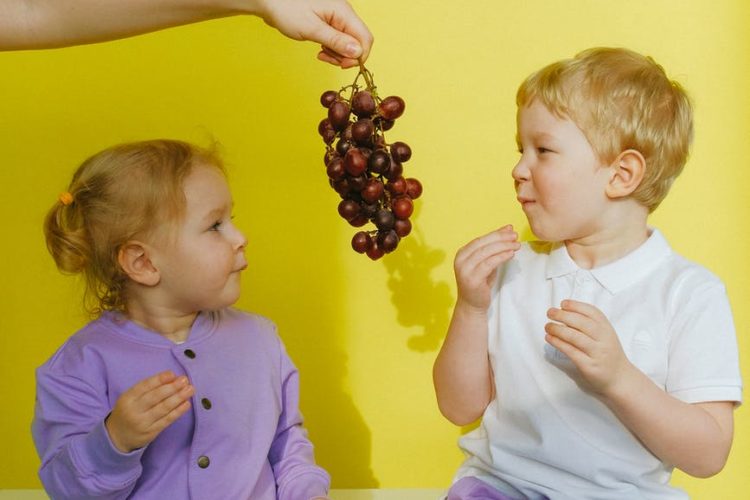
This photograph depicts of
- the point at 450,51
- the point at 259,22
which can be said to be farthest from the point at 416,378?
the point at 259,22

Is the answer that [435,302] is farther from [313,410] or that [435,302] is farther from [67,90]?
[67,90]

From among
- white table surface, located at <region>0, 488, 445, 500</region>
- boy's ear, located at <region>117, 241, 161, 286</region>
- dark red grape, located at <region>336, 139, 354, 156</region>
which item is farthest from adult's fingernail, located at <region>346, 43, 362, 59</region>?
white table surface, located at <region>0, 488, 445, 500</region>

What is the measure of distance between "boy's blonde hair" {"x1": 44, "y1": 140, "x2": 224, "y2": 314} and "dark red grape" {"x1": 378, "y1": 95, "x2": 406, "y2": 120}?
1.18 ft

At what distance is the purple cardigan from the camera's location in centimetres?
149

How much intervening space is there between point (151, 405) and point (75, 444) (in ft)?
0.53

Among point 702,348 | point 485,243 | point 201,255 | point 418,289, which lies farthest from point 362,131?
point 418,289

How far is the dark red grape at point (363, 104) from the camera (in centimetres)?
148

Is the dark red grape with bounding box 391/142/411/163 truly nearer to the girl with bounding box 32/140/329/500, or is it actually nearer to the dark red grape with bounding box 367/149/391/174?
the dark red grape with bounding box 367/149/391/174

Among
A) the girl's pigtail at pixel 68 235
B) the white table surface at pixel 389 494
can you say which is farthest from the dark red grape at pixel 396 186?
the white table surface at pixel 389 494

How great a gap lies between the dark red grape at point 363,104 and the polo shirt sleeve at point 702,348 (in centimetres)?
52

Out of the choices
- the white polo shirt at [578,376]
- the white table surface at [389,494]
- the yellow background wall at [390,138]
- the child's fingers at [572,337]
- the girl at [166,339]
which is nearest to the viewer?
the child's fingers at [572,337]

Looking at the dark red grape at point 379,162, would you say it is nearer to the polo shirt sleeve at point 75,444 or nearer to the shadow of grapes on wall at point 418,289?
the polo shirt sleeve at point 75,444

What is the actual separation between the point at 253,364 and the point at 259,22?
77 cm

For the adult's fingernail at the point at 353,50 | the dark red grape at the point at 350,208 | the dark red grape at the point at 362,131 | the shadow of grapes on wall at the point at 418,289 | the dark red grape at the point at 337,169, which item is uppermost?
the adult's fingernail at the point at 353,50
